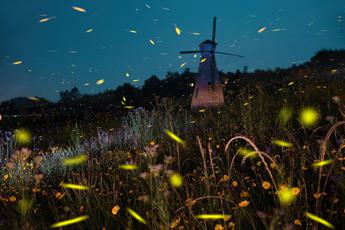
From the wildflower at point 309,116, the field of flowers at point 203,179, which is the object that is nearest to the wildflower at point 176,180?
the field of flowers at point 203,179

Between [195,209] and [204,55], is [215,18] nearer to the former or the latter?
[204,55]

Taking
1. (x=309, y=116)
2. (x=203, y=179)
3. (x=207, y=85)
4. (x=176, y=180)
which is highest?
(x=207, y=85)

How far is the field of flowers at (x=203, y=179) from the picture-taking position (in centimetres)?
312

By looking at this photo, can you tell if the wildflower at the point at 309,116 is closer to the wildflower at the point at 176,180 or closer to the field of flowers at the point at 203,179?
the field of flowers at the point at 203,179

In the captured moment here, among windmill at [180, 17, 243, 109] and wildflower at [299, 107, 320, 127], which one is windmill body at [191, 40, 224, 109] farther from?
wildflower at [299, 107, 320, 127]

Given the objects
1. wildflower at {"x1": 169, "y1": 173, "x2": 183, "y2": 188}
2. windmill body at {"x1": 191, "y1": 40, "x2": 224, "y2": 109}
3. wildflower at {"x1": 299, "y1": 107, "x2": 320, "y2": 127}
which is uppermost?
windmill body at {"x1": 191, "y1": 40, "x2": 224, "y2": 109}

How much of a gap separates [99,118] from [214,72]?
730 cm

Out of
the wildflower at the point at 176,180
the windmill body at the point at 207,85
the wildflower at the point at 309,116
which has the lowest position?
the wildflower at the point at 176,180

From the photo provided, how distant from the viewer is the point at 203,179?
163 inches

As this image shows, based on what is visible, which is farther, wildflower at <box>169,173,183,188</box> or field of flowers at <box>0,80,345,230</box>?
wildflower at <box>169,173,183,188</box>

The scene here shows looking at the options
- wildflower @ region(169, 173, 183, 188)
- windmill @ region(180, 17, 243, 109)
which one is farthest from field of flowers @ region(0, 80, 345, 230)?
windmill @ region(180, 17, 243, 109)

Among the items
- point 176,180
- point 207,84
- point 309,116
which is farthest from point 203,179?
point 207,84

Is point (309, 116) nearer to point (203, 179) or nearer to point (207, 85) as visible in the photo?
point (203, 179)

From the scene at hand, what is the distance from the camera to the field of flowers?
3.12 metres
